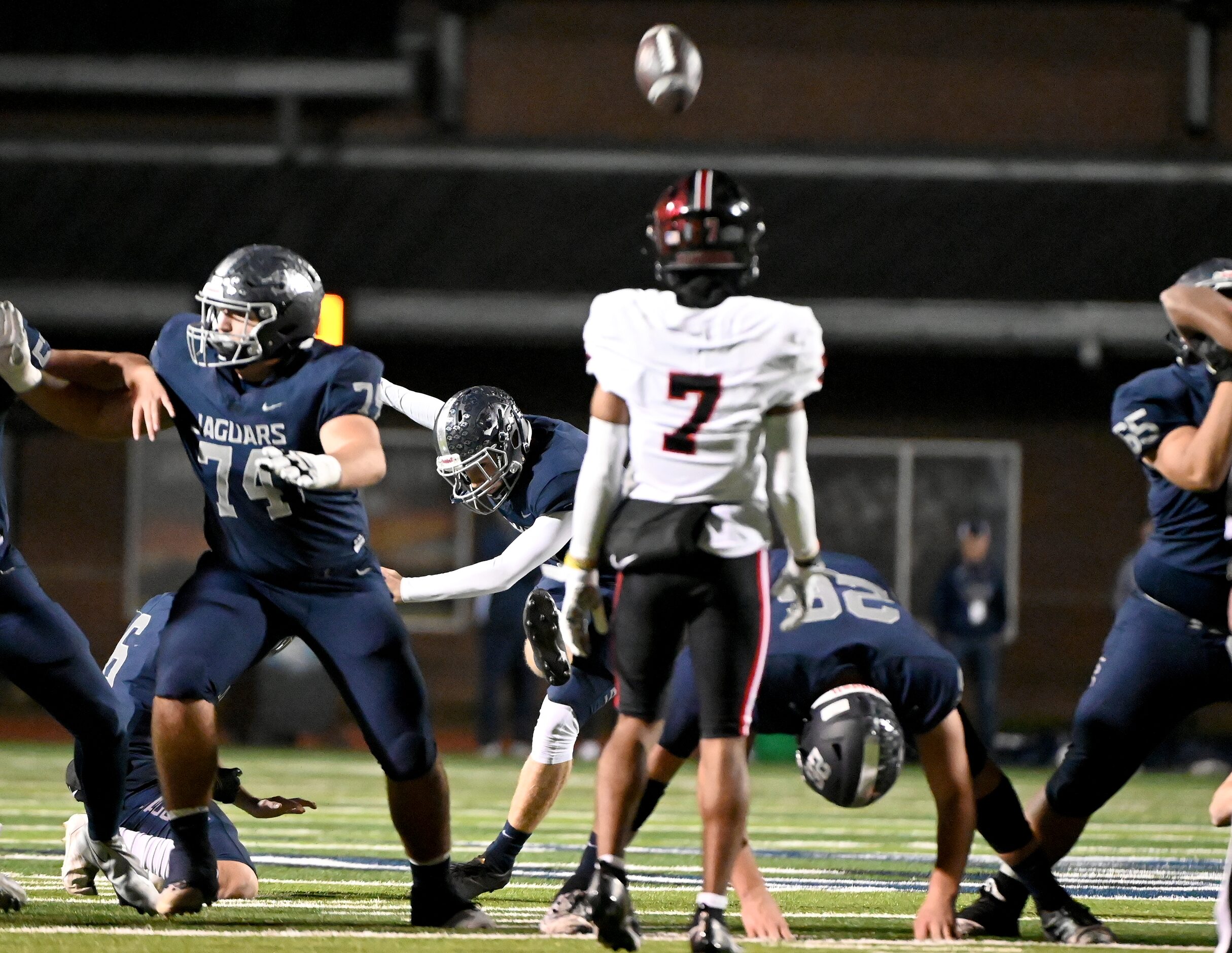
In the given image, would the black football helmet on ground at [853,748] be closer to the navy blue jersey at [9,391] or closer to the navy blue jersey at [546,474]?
the navy blue jersey at [546,474]

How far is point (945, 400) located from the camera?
623 inches

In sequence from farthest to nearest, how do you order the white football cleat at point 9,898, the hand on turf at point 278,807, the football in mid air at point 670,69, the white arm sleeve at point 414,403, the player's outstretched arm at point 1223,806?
the football in mid air at point 670,69, the white arm sleeve at point 414,403, the hand on turf at point 278,807, the white football cleat at point 9,898, the player's outstretched arm at point 1223,806

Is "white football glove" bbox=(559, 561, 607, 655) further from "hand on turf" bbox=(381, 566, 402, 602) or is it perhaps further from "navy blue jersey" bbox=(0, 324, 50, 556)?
"navy blue jersey" bbox=(0, 324, 50, 556)

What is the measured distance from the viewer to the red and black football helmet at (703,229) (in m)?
4.54

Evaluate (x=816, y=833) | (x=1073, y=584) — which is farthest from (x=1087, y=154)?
(x=816, y=833)

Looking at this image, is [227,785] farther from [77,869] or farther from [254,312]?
[254,312]

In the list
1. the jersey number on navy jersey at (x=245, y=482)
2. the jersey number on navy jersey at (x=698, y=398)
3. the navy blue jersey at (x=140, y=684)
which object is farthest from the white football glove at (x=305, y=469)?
the navy blue jersey at (x=140, y=684)

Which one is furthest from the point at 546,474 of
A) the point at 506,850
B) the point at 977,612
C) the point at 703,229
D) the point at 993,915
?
the point at 977,612

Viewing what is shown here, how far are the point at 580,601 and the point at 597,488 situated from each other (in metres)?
0.27

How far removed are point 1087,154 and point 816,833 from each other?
8.04 meters

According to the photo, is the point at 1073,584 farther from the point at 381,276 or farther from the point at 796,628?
the point at 796,628

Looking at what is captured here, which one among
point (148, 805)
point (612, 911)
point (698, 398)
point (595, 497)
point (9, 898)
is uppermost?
point (698, 398)

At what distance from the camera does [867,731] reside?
15.4 feet

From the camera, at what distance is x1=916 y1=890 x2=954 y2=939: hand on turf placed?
191 inches
